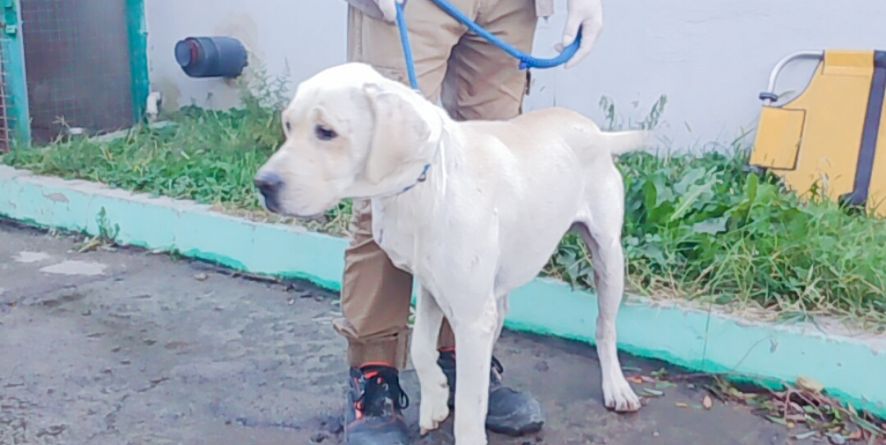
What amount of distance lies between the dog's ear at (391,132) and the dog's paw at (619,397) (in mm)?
1051

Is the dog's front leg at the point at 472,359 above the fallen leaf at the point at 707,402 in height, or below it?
above

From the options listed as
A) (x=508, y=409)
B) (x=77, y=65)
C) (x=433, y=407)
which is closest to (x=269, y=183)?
(x=433, y=407)

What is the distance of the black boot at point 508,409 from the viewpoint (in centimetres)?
251

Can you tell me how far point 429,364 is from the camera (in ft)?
7.72

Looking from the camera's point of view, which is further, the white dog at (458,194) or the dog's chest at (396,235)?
the dog's chest at (396,235)

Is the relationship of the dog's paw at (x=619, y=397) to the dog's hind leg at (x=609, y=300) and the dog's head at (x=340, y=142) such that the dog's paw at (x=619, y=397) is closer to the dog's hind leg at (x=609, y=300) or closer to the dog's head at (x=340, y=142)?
the dog's hind leg at (x=609, y=300)

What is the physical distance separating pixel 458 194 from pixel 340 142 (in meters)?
0.31

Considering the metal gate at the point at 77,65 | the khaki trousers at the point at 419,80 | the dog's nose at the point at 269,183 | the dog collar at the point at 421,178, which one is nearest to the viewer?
the dog's nose at the point at 269,183

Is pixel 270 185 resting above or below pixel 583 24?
below

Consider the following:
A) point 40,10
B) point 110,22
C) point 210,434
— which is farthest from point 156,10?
point 210,434

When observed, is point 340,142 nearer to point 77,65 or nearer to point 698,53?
point 698,53

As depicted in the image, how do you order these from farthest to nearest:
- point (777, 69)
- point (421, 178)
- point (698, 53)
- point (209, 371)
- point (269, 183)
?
1. point (698, 53)
2. point (777, 69)
3. point (209, 371)
4. point (421, 178)
5. point (269, 183)

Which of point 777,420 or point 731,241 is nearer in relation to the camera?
point 777,420

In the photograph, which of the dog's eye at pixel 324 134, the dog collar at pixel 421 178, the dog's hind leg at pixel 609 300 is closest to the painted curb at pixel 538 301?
the dog's hind leg at pixel 609 300
